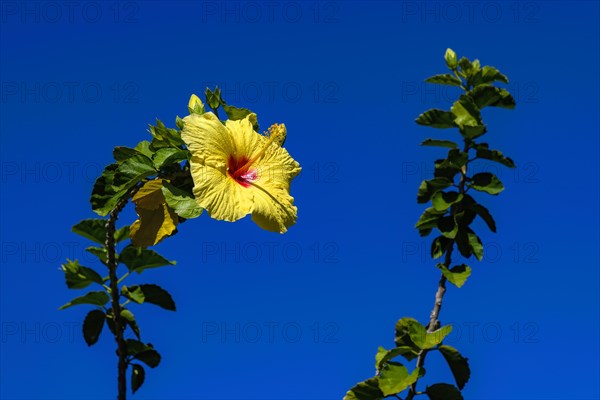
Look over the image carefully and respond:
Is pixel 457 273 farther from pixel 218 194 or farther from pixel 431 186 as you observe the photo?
pixel 218 194

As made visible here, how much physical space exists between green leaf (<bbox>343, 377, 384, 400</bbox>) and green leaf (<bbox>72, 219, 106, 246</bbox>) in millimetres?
1274

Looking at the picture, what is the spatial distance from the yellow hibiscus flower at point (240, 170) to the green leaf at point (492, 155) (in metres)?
1.40

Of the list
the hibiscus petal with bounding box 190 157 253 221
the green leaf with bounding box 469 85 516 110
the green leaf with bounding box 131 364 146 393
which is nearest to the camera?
the hibiscus petal with bounding box 190 157 253 221

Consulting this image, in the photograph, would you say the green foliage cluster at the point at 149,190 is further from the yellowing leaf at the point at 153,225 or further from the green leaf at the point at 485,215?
the green leaf at the point at 485,215

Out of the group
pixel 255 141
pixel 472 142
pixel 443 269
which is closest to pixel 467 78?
pixel 472 142

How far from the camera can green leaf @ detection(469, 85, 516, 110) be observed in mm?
3697

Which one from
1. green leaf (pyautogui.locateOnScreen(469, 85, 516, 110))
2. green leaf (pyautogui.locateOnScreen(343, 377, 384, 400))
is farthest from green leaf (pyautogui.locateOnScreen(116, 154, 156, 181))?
green leaf (pyautogui.locateOnScreen(469, 85, 516, 110))

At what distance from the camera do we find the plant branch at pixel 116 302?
Result: 2.45 m

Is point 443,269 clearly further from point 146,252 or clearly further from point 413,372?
point 146,252

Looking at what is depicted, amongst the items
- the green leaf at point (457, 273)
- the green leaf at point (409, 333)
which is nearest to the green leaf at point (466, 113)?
the green leaf at point (457, 273)

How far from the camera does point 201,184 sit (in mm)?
2227

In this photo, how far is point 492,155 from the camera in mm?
3629

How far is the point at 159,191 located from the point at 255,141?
0.35 metres

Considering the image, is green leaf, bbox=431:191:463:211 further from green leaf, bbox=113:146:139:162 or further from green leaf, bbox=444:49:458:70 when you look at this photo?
green leaf, bbox=113:146:139:162
